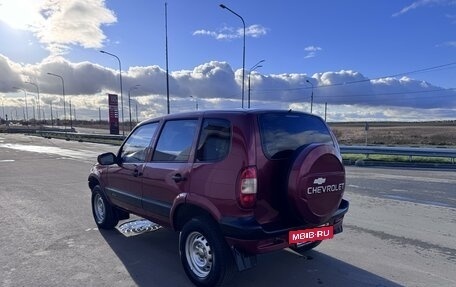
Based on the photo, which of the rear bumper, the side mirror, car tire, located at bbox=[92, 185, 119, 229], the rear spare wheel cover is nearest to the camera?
the rear bumper

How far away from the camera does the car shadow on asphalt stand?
407 centimetres

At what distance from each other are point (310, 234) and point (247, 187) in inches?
34.5

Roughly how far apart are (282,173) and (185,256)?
4.75ft

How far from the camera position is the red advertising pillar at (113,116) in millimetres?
50844

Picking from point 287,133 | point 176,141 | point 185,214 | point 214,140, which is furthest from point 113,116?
point 287,133

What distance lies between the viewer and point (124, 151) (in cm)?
552

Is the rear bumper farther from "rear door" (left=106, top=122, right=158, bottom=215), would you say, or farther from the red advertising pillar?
the red advertising pillar

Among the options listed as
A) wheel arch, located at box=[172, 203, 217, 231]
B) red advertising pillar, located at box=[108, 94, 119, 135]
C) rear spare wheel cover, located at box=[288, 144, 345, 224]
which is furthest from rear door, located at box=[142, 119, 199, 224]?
red advertising pillar, located at box=[108, 94, 119, 135]

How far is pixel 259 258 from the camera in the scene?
4.79 metres

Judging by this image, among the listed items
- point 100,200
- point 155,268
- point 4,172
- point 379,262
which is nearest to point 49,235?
point 100,200

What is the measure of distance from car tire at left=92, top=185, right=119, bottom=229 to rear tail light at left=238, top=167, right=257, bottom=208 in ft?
10.4

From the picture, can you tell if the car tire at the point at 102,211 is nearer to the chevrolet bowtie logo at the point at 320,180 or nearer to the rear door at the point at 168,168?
the rear door at the point at 168,168

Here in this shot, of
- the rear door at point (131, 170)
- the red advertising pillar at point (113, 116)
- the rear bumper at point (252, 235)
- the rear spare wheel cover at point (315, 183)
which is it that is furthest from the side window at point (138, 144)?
the red advertising pillar at point (113, 116)

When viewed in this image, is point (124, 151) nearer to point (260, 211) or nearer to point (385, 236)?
point (260, 211)
